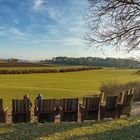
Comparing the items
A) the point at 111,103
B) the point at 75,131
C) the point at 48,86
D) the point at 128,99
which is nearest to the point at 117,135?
the point at 75,131

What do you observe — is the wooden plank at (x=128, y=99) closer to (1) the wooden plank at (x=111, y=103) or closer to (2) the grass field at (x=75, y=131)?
(1) the wooden plank at (x=111, y=103)

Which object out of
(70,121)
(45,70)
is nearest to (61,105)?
(70,121)

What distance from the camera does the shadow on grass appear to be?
10.5m

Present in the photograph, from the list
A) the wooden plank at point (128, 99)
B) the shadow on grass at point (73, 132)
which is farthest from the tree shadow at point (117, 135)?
the wooden plank at point (128, 99)

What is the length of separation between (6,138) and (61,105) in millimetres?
4920

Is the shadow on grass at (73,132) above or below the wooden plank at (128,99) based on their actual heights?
below

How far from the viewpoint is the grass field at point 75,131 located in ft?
34.2

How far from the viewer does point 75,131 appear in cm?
1130

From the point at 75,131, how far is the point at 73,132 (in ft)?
0.58

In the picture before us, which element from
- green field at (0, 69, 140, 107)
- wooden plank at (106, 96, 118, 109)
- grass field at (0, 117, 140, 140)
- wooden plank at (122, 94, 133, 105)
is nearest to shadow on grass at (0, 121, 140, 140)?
grass field at (0, 117, 140, 140)

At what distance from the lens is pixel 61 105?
1494 cm

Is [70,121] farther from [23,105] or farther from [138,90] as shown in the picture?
[138,90]

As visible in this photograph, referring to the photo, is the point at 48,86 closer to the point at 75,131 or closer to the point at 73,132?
the point at 75,131

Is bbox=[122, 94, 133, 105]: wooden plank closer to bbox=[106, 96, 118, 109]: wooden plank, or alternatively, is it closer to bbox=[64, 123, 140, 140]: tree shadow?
bbox=[106, 96, 118, 109]: wooden plank
